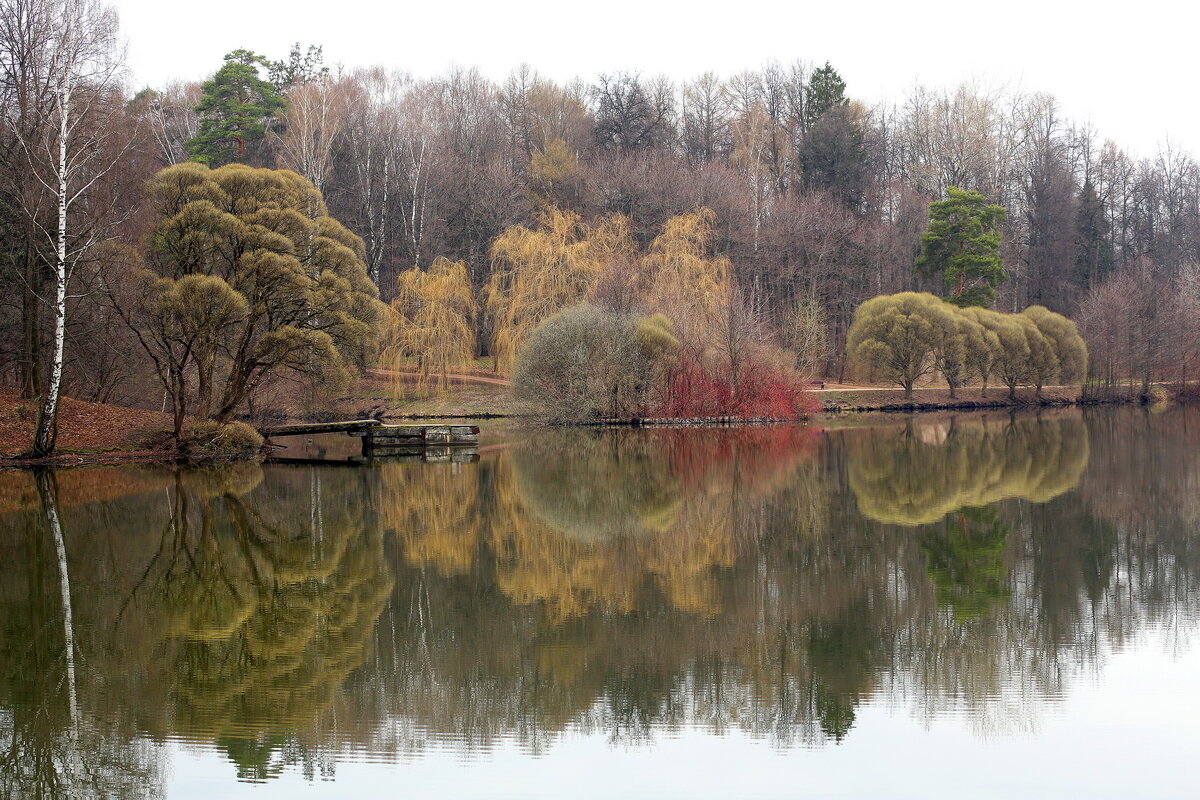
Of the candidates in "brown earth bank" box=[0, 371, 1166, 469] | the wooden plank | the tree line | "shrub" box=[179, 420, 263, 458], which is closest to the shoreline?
"brown earth bank" box=[0, 371, 1166, 469]

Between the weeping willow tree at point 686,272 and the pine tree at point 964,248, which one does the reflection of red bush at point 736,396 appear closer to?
the weeping willow tree at point 686,272

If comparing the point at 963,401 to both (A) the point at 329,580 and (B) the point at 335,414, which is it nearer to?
(B) the point at 335,414

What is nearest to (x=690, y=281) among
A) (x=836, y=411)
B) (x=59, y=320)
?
(x=836, y=411)

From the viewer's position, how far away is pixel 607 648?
8242mm

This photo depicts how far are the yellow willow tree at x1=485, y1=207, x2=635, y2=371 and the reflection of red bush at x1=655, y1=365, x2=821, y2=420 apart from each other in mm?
7061

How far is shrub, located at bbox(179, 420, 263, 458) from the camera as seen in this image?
2689cm

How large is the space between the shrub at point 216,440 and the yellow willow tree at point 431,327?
18.4 metres

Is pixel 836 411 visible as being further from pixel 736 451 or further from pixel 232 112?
pixel 232 112

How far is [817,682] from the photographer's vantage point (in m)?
7.40

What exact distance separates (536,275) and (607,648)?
39.5 m

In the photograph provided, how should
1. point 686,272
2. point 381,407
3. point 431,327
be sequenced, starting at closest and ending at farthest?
1. point 431,327
2. point 381,407
3. point 686,272

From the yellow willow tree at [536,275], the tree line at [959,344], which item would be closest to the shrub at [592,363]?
the yellow willow tree at [536,275]

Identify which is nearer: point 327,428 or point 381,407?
point 327,428

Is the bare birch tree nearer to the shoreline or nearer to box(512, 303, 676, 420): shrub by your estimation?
the shoreline
